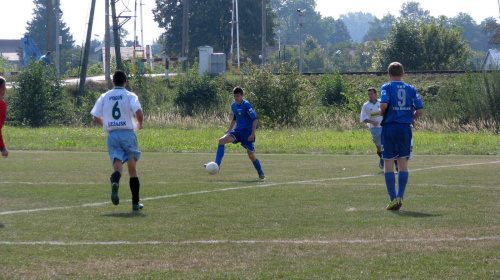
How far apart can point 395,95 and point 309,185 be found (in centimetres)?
345

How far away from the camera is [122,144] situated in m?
8.85

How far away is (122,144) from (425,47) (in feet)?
169

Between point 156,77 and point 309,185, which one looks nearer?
point 309,185

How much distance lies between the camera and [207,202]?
9.59 m

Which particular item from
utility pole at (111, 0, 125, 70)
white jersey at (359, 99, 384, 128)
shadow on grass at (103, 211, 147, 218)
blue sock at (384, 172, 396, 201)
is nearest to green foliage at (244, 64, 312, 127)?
utility pole at (111, 0, 125, 70)

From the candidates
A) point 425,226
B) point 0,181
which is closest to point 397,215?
point 425,226

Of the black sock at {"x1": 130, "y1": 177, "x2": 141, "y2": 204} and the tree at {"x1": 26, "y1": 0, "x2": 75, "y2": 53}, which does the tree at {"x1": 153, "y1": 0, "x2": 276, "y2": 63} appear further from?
the black sock at {"x1": 130, "y1": 177, "x2": 141, "y2": 204}

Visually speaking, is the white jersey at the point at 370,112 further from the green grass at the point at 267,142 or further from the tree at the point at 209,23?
the tree at the point at 209,23

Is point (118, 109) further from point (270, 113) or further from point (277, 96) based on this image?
point (270, 113)

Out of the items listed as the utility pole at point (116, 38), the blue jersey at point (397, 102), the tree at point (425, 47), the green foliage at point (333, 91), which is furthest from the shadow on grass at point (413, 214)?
the tree at point (425, 47)

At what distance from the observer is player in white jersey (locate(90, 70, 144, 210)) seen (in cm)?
877

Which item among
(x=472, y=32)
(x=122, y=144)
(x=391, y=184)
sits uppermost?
(x=472, y=32)

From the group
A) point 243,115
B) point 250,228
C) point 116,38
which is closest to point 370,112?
point 243,115

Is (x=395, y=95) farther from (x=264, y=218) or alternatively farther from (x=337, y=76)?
(x=337, y=76)
